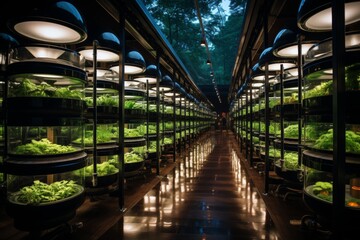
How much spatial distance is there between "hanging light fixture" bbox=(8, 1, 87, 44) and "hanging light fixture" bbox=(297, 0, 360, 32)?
283 cm

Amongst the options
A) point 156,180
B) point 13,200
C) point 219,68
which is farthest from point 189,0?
point 219,68

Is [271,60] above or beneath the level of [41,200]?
above

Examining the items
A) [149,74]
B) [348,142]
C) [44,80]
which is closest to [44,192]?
[44,80]

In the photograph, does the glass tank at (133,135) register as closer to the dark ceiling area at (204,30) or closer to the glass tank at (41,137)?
the glass tank at (41,137)

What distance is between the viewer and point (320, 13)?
2.80m

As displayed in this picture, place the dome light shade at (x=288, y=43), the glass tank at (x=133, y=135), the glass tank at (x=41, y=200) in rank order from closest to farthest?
the glass tank at (x=41, y=200), the dome light shade at (x=288, y=43), the glass tank at (x=133, y=135)

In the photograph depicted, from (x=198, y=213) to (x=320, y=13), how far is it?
345 cm

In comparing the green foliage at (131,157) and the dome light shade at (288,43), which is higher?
the dome light shade at (288,43)

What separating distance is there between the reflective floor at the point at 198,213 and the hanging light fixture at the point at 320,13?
2907 mm

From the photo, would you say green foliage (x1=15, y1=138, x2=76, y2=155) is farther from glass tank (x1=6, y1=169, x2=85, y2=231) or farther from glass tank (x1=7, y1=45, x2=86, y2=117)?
glass tank (x1=7, y1=45, x2=86, y2=117)

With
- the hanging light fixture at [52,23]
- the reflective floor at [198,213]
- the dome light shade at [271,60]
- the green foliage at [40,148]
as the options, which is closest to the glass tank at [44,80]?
the hanging light fixture at [52,23]

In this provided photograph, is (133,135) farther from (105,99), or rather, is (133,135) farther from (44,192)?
(44,192)

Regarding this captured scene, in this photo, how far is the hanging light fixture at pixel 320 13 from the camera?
2.57 metres

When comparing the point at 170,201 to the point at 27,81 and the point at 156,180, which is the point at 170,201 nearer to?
the point at 156,180
